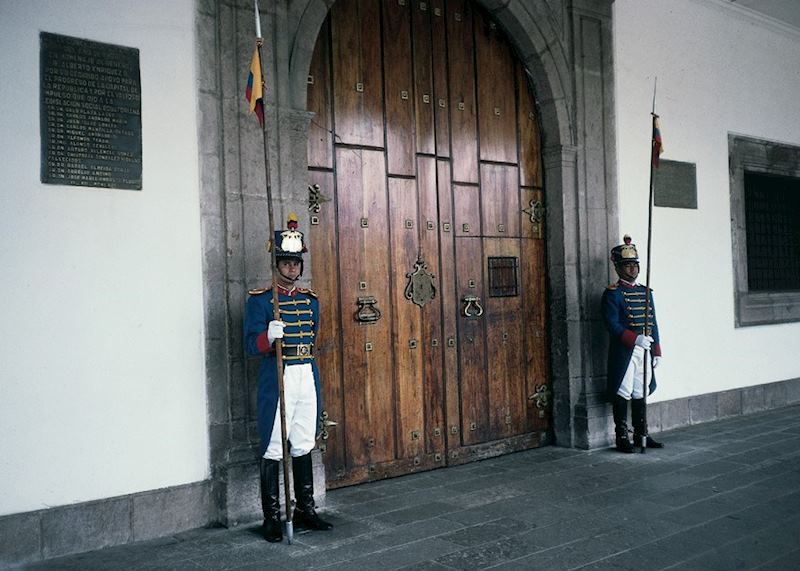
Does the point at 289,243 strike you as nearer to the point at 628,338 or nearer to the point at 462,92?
the point at 462,92

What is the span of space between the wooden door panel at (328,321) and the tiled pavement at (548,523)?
36 cm

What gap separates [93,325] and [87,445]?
650 millimetres

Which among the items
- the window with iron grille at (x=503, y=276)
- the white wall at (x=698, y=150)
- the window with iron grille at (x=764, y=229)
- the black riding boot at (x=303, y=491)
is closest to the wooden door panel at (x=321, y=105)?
the window with iron grille at (x=503, y=276)

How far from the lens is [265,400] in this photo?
400 cm

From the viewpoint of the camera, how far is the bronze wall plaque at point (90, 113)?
377 centimetres

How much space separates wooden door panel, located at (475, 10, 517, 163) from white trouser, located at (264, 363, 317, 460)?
105 inches

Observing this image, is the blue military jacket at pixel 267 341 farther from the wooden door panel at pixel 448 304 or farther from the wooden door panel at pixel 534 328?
the wooden door panel at pixel 534 328

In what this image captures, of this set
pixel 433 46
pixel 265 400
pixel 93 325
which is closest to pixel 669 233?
pixel 433 46

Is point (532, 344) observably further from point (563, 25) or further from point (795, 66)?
→ point (795, 66)

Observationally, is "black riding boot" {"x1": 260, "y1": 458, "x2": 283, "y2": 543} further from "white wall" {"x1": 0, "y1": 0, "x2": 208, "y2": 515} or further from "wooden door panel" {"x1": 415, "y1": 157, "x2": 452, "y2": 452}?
"wooden door panel" {"x1": 415, "y1": 157, "x2": 452, "y2": 452}

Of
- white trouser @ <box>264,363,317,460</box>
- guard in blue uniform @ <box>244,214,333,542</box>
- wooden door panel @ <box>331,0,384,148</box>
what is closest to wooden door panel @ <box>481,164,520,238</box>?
wooden door panel @ <box>331,0,384,148</box>

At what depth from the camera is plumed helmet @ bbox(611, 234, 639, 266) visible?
580 cm

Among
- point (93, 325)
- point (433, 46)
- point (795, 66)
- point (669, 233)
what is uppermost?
point (795, 66)

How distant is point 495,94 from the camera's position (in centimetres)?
592
